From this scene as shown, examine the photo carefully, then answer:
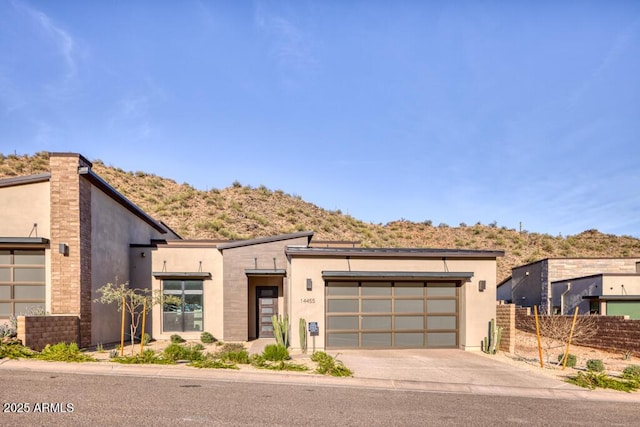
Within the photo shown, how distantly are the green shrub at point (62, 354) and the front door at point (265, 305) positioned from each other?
898 centimetres

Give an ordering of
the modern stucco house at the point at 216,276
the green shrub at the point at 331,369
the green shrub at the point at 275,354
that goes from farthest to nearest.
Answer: the modern stucco house at the point at 216,276
the green shrub at the point at 275,354
the green shrub at the point at 331,369

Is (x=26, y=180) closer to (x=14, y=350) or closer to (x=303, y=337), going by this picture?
(x=14, y=350)

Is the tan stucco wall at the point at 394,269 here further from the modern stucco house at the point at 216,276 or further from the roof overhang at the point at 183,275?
the roof overhang at the point at 183,275

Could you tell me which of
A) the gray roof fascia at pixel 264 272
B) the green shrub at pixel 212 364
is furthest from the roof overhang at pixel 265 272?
the green shrub at pixel 212 364

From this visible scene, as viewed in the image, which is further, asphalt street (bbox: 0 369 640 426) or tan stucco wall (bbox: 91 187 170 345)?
tan stucco wall (bbox: 91 187 170 345)

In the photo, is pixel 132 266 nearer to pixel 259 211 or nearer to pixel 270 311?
pixel 270 311

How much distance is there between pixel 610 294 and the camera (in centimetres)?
2400

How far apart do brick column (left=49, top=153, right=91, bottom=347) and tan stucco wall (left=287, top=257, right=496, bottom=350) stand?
7.14 metres

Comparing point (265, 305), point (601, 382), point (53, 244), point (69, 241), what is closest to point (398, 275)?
point (265, 305)

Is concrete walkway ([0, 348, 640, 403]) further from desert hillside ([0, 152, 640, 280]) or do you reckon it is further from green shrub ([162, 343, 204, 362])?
desert hillside ([0, 152, 640, 280])

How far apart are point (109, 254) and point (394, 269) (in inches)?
438

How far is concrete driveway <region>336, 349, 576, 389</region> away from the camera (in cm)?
1198

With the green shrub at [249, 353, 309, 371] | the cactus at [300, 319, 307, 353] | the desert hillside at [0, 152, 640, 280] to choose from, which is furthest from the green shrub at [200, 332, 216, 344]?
the desert hillside at [0, 152, 640, 280]

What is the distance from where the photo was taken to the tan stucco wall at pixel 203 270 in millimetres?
20156
